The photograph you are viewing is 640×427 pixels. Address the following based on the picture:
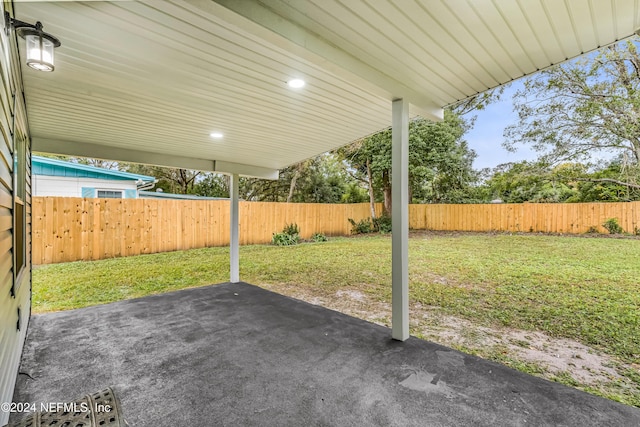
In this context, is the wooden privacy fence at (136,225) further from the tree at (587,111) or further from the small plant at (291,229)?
the tree at (587,111)

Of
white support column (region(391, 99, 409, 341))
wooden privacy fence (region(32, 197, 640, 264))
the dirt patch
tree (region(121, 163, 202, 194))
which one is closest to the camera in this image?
white support column (region(391, 99, 409, 341))

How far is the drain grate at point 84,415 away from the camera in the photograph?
5.02 feet

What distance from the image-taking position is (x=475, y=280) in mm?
5219

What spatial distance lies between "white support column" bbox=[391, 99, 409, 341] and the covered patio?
14mm

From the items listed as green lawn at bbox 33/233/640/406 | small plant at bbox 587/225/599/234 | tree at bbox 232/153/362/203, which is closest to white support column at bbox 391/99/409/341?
green lawn at bbox 33/233/640/406

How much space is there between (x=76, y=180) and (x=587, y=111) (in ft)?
41.2

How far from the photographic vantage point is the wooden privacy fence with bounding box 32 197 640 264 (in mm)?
5996

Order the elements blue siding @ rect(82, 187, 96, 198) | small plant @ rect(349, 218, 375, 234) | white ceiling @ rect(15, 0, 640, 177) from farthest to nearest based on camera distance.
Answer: small plant @ rect(349, 218, 375, 234)
blue siding @ rect(82, 187, 96, 198)
white ceiling @ rect(15, 0, 640, 177)

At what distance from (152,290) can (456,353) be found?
4652 millimetres

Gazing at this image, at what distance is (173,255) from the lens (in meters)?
7.27

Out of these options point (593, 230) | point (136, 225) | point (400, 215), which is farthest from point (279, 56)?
point (593, 230)

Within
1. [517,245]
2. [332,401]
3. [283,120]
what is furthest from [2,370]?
[517,245]

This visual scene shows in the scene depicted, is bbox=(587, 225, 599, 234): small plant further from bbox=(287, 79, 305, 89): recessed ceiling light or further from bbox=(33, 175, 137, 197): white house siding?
bbox=(33, 175, 137, 197): white house siding

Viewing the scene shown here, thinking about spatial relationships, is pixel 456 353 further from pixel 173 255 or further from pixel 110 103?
pixel 173 255
